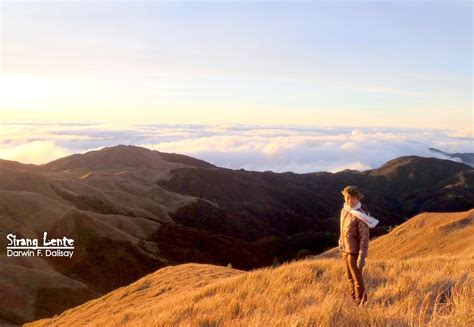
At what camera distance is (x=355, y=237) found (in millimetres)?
9023

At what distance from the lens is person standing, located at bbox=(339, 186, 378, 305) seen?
8.74m

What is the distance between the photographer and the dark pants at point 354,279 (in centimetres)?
863

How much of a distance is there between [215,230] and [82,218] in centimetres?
4766

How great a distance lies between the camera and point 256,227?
12306 cm

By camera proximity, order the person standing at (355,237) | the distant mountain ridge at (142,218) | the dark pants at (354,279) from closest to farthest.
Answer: the dark pants at (354,279) < the person standing at (355,237) < the distant mountain ridge at (142,218)

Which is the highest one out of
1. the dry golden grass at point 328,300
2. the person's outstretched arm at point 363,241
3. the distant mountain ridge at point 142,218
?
the person's outstretched arm at point 363,241

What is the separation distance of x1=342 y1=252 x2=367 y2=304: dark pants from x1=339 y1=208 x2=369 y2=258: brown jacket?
0.14m

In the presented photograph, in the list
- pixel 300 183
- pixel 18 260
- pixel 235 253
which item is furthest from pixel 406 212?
pixel 18 260

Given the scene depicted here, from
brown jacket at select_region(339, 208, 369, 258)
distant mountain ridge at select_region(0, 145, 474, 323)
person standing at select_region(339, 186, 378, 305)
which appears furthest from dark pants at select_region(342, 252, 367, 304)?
distant mountain ridge at select_region(0, 145, 474, 323)

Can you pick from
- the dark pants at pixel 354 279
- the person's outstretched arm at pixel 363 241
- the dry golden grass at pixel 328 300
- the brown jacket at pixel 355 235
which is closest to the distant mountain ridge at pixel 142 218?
the dry golden grass at pixel 328 300

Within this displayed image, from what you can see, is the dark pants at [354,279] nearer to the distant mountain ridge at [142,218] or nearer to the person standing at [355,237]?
the person standing at [355,237]

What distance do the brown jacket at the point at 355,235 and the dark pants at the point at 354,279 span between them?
141mm

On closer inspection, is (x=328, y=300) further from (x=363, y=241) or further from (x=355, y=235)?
(x=355, y=235)

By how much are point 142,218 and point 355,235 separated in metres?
68.7
